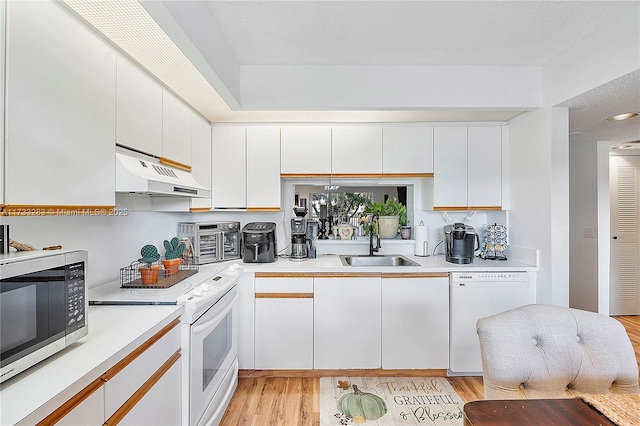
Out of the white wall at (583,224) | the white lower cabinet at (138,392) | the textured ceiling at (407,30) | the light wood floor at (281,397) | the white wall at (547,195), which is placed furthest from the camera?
the white wall at (583,224)

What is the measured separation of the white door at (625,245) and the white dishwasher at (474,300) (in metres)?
2.47

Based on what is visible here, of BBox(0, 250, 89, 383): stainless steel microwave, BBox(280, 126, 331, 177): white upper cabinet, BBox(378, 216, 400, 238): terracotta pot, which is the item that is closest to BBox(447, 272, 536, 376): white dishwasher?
BBox(378, 216, 400, 238): terracotta pot

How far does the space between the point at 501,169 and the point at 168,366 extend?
2961 millimetres

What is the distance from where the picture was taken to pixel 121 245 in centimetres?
212

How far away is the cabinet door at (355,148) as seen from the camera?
2.89 m

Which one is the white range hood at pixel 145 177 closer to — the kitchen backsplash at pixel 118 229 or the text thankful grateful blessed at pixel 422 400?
the kitchen backsplash at pixel 118 229

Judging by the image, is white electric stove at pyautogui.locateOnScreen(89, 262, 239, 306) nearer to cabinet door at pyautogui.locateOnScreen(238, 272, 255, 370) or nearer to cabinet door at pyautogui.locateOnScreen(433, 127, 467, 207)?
cabinet door at pyautogui.locateOnScreen(238, 272, 255, 370)

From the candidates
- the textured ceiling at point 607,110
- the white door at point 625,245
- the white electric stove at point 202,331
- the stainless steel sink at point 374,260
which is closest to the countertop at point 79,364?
the white electric stove at point 202,331

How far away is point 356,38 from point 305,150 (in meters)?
1.06

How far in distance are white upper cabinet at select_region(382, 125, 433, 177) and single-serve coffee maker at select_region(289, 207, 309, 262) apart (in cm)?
87

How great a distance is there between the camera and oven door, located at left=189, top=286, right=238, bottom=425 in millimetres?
1676

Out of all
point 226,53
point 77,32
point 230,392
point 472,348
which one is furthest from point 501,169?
point 77,32

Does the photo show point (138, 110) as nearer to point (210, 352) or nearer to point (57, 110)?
point (57, 110)

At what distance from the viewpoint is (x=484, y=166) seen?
292cm
